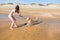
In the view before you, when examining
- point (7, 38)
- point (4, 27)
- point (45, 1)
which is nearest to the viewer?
point (7, 38)

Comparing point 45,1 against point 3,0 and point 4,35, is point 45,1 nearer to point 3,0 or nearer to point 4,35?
point 3,0

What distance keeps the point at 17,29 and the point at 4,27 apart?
1076 millimetres

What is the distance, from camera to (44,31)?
1273 centimetres

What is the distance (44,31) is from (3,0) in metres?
22.5

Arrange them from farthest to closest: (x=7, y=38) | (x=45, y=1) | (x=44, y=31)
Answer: (x=45, y=1) → (x=44, y=31) → (x=7, y=38)

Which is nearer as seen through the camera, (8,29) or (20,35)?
(20,35)

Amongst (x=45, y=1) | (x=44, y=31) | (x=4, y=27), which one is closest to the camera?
(x=44, y=31)

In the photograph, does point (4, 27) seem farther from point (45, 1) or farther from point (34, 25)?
point (45, 1)

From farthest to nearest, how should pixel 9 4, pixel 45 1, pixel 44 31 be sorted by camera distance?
pixel 45 1, pixel 9 4, pixel 44 31

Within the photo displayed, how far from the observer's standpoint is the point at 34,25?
541 inches

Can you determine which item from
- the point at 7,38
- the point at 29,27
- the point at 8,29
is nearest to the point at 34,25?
the point at 29,27

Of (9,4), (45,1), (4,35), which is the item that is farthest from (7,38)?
(45,1)

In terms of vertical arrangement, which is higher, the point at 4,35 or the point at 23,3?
the point at 4,35

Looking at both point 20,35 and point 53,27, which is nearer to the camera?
point 20,35
